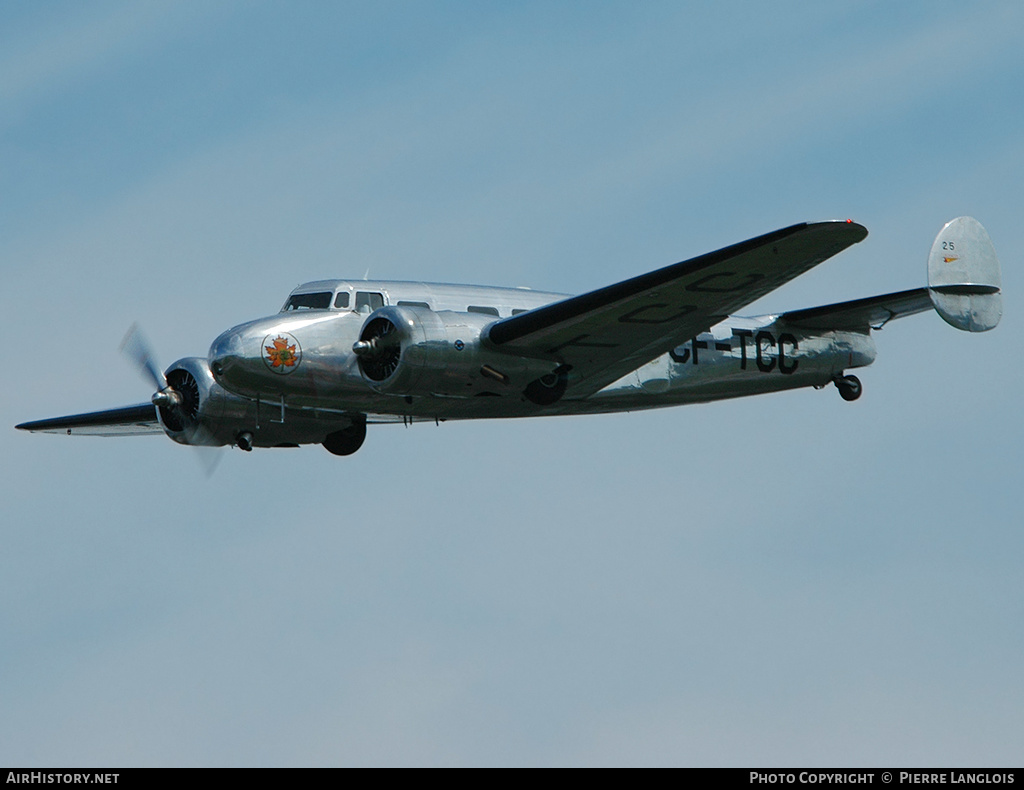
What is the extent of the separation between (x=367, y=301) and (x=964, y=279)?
28.0ft

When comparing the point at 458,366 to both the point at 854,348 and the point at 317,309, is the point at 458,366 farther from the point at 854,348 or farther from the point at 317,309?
the point at 854,348

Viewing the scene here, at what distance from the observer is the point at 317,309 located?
18281 millimetres

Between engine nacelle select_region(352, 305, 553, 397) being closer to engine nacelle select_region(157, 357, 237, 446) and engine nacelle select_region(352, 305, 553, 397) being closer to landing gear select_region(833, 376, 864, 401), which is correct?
engine nacelle select_region(157, 357, 237, 446)

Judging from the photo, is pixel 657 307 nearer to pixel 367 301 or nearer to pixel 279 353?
pixel 367 301

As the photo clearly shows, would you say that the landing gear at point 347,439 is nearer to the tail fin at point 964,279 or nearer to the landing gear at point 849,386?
the landing gear at point 849,386

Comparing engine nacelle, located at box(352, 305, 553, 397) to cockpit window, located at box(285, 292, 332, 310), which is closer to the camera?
engine nacelle, located at box(352, 305, 553, 397)

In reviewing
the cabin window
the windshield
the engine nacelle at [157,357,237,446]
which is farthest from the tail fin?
the engine nacelle at [157,357,237,446]

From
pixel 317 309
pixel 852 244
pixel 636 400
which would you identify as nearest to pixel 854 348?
pixel 636 400

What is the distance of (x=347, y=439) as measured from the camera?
20.8m

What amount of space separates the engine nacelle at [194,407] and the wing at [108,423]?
166cm

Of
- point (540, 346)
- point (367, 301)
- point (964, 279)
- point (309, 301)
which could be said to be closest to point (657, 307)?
point (540, 346)

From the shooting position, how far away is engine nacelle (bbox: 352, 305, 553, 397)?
17.2m

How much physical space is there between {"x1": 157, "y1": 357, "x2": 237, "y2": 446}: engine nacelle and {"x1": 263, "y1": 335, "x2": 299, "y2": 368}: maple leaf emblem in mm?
2548
